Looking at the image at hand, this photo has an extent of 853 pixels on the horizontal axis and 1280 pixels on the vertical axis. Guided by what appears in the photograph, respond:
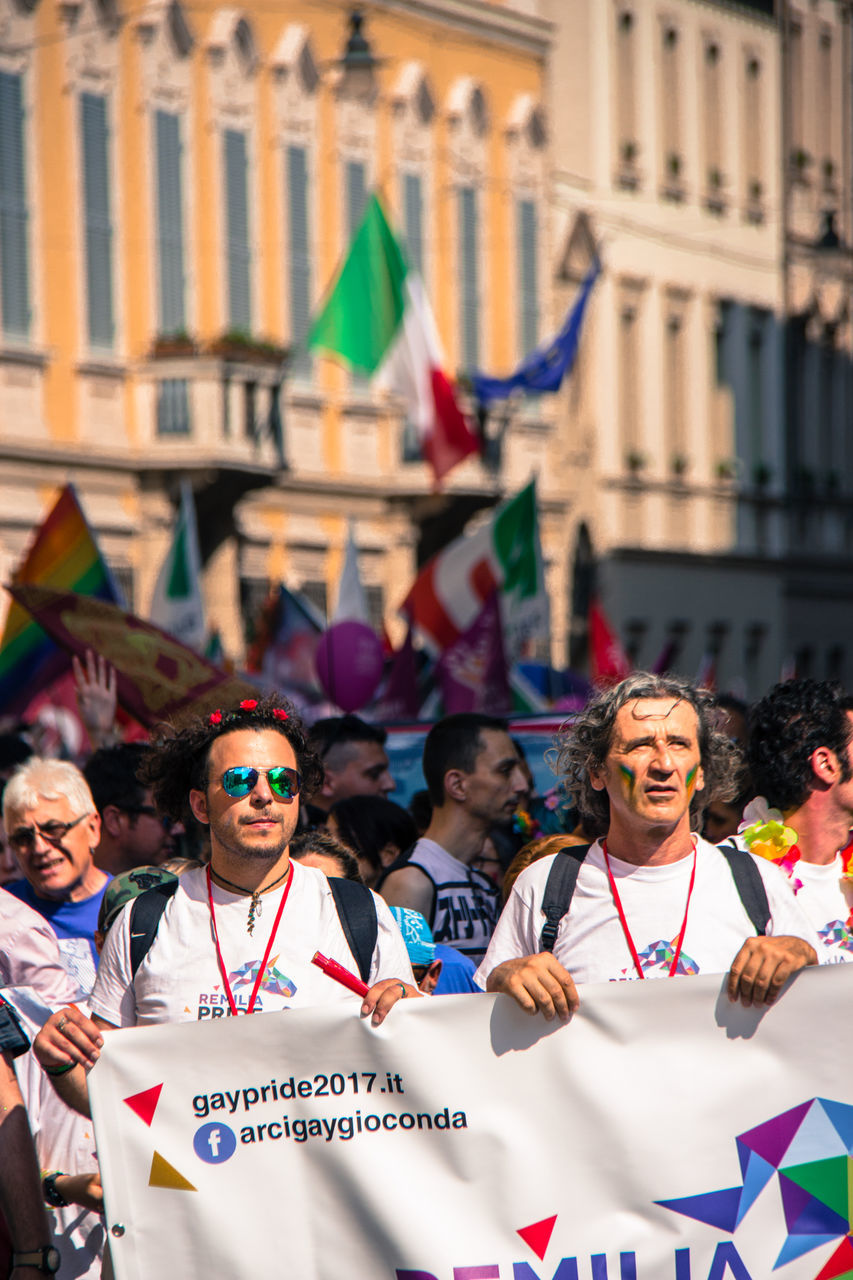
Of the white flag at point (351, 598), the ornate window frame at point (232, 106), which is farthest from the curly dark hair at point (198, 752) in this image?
the ornate window frame at point (232, 106)

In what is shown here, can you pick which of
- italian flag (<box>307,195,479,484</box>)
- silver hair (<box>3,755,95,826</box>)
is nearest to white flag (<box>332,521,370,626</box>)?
italian flag (<box>307,195,479,484</box>)

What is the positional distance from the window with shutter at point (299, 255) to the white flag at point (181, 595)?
38.0 feet

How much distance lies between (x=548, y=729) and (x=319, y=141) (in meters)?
19.8

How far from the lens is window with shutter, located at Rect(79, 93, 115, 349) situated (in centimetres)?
2450

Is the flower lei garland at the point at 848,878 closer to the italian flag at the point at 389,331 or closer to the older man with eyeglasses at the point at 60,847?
the older man with eyeglasses at the point at 60,847

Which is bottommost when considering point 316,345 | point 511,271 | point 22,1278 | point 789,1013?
point 22,1278

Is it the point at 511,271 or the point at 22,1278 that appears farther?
the point at 511,271

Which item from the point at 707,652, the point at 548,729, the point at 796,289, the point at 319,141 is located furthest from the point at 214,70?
the point at 548,729

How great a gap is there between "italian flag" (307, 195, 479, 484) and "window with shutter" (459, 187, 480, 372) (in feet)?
40.5

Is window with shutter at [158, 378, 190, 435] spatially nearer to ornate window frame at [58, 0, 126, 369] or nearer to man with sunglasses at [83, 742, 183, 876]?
ornate window frame at [58, 0, 126, 369]

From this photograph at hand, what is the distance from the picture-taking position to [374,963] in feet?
14.6

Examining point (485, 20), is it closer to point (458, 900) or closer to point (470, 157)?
point (470, 157)

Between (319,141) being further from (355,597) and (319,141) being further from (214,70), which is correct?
(355,597)

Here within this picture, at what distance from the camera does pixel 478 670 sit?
512 inches
